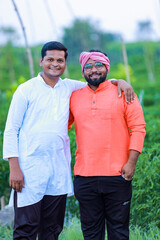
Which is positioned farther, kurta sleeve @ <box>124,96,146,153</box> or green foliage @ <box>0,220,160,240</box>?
green foliage @ <box>0,220,160,240</box>

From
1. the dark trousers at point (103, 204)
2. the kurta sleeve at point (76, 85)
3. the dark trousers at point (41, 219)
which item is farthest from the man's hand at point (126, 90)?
the dark trousers at point (41, 219)

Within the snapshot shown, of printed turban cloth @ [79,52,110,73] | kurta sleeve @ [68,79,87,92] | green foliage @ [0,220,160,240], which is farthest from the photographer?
green foliage @ [0,220,160,240]

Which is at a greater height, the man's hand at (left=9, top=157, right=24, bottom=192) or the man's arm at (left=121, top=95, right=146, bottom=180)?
the man's arm at (left=121, top=95, right=146, bottom=180)

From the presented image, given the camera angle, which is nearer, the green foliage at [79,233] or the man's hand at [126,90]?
the man's hand at [126,90]

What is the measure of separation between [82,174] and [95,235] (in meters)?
0.47

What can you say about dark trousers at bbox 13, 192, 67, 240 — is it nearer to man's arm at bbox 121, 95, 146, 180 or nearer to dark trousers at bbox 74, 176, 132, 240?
dark trousers at bbox 74, 176, 132, 240

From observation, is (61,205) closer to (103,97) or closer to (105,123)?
(105,123)

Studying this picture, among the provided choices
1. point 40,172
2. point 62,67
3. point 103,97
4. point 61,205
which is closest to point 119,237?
point 61,205

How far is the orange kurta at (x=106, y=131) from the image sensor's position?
85.4 inches

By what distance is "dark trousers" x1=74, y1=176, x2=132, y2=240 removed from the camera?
2.19 meters

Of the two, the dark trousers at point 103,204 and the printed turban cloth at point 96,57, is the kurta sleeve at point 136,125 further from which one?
the printed turban cloth at point 96,57

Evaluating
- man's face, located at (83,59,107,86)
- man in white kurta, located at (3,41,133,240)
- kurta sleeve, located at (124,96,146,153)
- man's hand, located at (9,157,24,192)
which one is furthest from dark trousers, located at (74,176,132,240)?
man's face, located at (83,59,107,86)

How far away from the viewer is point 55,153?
7.24 feet

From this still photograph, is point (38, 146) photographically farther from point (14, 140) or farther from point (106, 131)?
point (106, 131)
